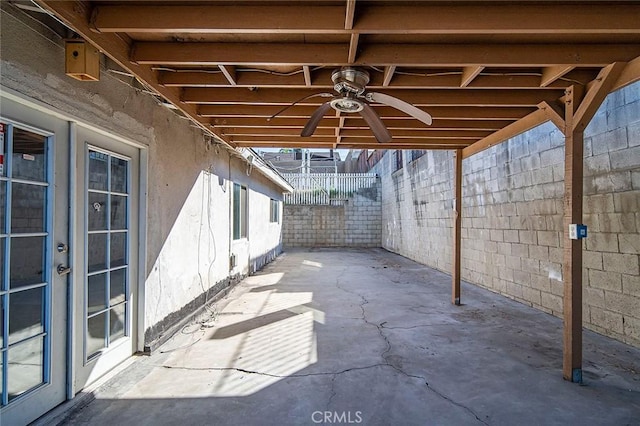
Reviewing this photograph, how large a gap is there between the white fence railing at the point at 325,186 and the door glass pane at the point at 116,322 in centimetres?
1161

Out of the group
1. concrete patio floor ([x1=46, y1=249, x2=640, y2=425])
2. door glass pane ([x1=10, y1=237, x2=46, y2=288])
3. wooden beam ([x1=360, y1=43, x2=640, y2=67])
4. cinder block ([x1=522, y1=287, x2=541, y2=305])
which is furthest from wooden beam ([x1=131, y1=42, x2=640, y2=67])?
cinder block ([x1=522, y1=287, x2=541, y2=305])

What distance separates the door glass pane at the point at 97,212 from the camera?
254 centimetres

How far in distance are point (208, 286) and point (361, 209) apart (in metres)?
10.5

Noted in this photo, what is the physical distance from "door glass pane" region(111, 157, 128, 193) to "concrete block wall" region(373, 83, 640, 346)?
15.5 feet

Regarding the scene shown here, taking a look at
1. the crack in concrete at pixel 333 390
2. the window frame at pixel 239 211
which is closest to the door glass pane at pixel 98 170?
the crack in concrete at pixel 333 390

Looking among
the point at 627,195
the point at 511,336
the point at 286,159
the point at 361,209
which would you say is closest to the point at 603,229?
the point at 627,195

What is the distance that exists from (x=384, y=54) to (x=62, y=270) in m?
2.63

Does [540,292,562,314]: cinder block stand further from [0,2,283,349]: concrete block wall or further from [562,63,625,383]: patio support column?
[0,2,283,349]: concrete block wall

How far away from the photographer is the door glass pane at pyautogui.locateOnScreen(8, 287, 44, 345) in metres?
1.92

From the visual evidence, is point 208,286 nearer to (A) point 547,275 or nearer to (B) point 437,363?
(B) point 437,363

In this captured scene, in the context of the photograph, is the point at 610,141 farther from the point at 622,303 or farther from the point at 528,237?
the point at 528,237

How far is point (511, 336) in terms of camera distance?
3748 millimetres

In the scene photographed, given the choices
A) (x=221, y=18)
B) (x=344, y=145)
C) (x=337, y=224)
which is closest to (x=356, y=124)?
(x=344, y=145)

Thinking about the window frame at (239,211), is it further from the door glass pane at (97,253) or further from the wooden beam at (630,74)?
the wooden beam at (630,74)
